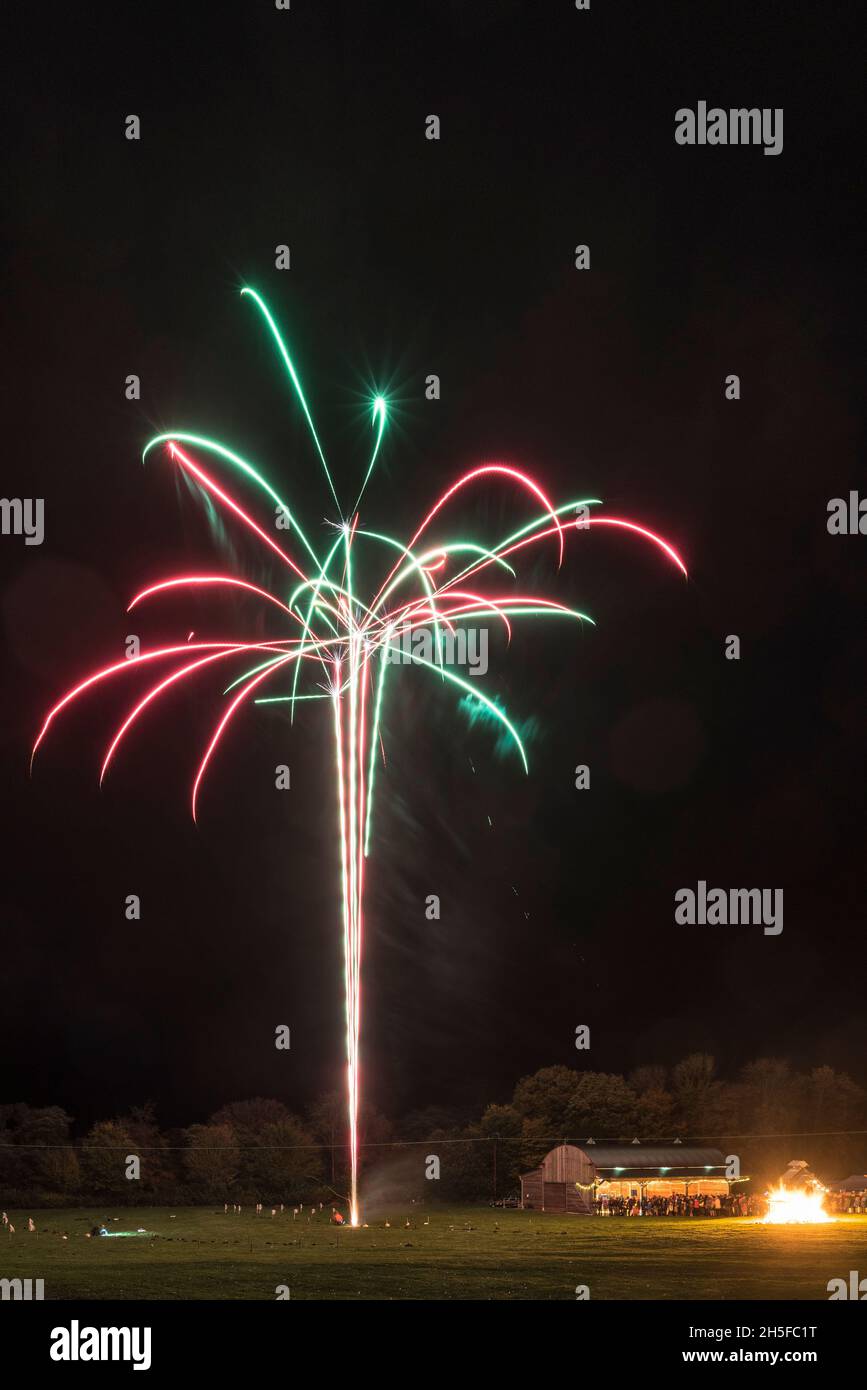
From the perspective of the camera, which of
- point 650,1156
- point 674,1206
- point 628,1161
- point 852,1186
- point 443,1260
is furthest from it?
point 852,1186

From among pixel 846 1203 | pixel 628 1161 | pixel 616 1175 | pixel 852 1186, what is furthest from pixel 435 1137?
pixel 846 1203

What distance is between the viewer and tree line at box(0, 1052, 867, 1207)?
6544 centimetres

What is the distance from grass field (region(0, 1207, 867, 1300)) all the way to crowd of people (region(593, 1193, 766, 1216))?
8.31 meters

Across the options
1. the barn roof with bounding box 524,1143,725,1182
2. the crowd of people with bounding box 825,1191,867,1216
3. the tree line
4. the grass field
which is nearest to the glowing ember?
the grass field

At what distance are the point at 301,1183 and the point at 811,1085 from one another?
31.5 m

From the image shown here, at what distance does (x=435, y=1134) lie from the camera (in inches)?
3132

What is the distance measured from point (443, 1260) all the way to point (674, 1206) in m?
26.6

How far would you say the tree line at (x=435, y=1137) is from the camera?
6544cm

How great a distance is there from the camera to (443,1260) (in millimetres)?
34406

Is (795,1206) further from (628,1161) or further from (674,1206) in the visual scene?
(628,1161)

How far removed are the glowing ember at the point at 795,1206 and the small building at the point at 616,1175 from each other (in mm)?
8039

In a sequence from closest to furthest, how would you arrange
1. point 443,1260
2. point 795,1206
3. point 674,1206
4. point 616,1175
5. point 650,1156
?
point 443,1260 < point 795,1206 < point 674,1206 < point 616,1175 < point 650,1156

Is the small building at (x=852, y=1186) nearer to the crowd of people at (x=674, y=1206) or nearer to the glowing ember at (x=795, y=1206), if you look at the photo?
the crowd of people at (x=674, y=1206)

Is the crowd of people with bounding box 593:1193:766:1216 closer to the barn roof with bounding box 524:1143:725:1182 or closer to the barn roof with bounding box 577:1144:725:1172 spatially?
the barn roof with bounding box 524:1143:725:1182
